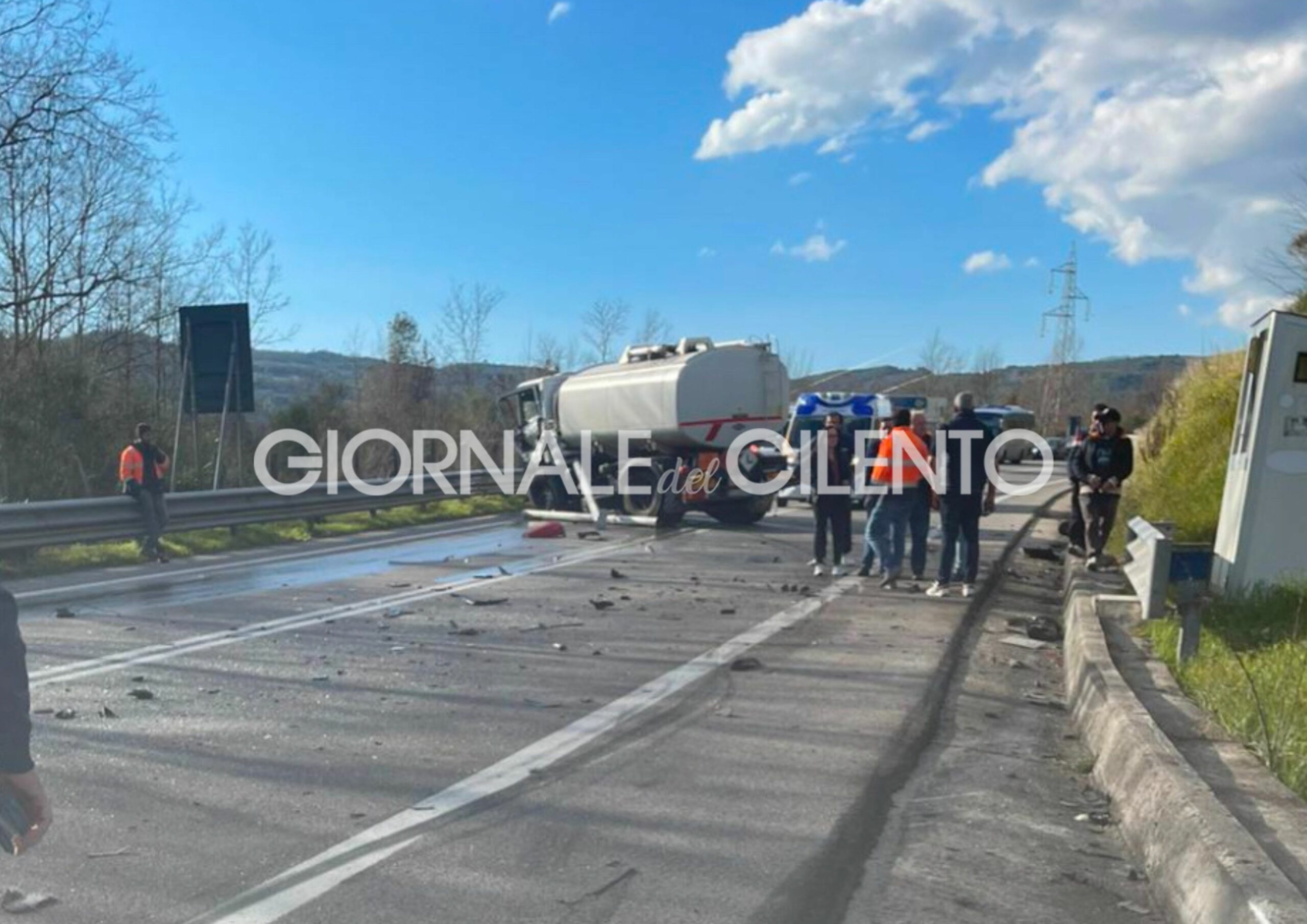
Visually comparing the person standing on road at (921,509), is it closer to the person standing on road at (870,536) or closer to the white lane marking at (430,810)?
the person standing on road at (870,536)

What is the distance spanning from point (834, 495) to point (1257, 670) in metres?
7.05

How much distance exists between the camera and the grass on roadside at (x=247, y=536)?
46.6 feet

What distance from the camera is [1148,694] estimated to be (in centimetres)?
634

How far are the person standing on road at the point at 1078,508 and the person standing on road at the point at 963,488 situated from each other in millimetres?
1209

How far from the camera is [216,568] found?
14.3 metres

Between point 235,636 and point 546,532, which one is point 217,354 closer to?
point 546,532

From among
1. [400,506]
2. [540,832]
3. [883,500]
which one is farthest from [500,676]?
[400,506]

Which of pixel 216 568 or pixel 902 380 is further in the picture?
pixel 902 380

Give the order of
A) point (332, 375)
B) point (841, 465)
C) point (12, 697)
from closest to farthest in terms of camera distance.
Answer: point (12, 697) < point (841, 465) < point (332, 375)

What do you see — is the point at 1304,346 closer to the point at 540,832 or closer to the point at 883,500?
the point at 883,500

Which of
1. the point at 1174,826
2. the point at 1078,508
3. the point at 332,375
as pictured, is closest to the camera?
the point at 1174,826

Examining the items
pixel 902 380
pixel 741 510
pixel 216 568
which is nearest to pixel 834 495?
pixel 741 510

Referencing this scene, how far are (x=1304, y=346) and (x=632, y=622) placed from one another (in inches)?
222

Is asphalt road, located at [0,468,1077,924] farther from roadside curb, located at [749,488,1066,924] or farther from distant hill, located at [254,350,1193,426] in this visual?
distant hill, located at [254,350,1193,426]
